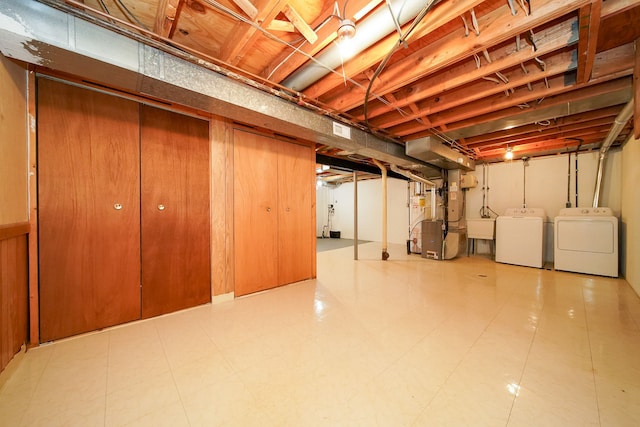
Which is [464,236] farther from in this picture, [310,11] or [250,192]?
[310,11]

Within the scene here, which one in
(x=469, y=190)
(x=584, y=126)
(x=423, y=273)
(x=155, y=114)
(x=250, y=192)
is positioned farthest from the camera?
(x=469, y=190)

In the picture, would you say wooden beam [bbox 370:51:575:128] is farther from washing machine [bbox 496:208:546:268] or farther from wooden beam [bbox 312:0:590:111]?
washing machine [bbox 496:208:546:268]

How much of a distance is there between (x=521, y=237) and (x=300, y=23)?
5.13 metres

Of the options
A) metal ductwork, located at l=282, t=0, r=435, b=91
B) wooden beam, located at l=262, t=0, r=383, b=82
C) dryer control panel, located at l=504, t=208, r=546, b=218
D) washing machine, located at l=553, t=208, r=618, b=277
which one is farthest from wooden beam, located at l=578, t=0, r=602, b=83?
dryer control panel, located at l=504, t=208, r=546, b=218

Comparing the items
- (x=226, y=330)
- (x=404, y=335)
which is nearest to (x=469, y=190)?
(x=404, y=335)

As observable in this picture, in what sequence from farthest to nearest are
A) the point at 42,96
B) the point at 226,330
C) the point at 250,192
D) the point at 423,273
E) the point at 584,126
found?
the point at 423,273 < the point at 584,126 < the point at 250,192 < the point at 226,330 < the point at 42,96

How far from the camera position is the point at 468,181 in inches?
210

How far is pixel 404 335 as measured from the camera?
6.38 feet

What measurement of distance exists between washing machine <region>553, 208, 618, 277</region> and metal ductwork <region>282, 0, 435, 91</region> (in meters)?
4.53

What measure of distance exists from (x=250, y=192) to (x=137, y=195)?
3.64 ft

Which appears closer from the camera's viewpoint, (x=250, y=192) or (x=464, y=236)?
(x=250, y=192)

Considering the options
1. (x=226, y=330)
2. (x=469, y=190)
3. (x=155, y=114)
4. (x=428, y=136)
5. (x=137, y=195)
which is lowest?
(x=226, y=330)

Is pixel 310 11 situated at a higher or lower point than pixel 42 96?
higher

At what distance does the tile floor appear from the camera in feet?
3.91
